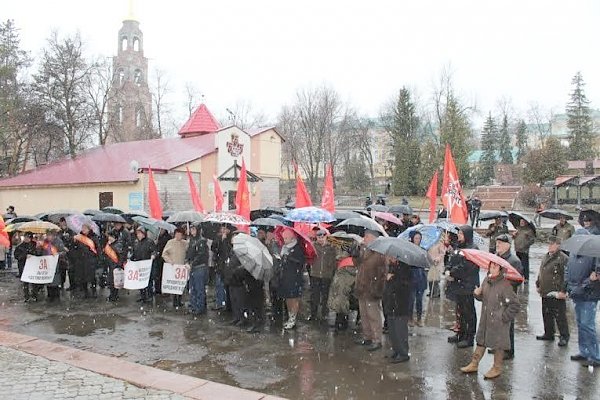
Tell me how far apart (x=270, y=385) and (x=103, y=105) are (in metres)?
39.4

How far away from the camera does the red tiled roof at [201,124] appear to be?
37.3 meters

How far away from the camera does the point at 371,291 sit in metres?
7.70

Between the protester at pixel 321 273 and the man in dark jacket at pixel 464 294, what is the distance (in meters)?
2.12

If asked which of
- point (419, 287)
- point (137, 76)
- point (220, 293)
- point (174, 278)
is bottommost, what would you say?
point (220, 293)

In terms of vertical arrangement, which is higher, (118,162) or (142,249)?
(118,162)

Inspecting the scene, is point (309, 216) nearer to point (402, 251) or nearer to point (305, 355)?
point (305, 355)

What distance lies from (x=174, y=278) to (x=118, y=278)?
1507 millimetres

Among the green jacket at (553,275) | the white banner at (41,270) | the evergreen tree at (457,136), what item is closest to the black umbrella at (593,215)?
the green jacket at (553,275)

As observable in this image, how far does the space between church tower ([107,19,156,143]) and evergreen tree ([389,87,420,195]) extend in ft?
84.7

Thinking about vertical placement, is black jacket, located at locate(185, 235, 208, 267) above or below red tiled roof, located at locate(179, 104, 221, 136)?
below

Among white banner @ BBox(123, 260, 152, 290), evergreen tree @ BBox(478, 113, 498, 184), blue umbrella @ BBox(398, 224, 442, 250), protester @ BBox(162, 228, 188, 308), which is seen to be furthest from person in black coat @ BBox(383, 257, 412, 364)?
evergreen tree @ BBox(478, 113, 498, 184)

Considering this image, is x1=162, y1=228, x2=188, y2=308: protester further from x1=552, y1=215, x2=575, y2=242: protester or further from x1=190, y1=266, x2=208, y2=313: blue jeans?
x1=552, y1=215, x2=575, y2=242: protester

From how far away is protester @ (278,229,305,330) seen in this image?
28.9 feet

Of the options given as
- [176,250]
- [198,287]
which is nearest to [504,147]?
[176,250]
